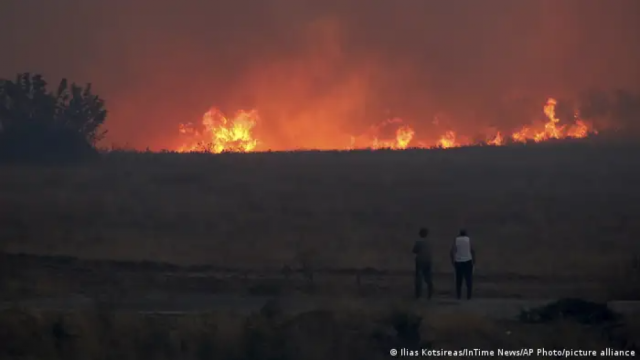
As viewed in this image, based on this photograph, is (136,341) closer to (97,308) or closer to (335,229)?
(97,308)

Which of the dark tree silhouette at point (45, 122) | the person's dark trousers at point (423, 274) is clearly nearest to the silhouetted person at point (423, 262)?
the person's dark trousers at point (423, 274)

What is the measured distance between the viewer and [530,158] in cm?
6675

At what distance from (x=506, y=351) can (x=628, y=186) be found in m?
37.9

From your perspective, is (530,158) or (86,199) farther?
(530,158)

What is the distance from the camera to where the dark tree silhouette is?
232ft

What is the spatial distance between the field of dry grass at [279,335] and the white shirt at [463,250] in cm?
386

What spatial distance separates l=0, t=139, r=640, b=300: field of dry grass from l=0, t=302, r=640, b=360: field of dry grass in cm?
1027

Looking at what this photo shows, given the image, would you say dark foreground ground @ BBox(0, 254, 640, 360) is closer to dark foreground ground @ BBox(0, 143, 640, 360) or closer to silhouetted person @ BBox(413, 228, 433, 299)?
dark foreground ground @ BBox(0, 143, 640, 360)

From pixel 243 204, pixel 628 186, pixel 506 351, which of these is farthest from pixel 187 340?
pixel 628 186

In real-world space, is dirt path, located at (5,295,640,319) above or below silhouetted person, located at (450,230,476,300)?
below

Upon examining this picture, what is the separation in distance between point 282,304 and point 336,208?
2605cm

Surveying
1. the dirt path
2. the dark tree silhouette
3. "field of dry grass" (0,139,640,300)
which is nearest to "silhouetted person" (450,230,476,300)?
the dirt path

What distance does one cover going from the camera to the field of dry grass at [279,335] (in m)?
16.5

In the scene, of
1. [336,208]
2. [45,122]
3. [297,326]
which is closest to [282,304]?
[297,326]
